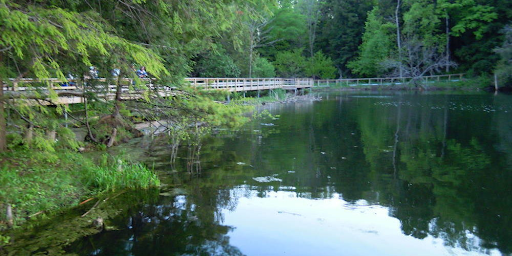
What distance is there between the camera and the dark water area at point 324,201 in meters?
6.55

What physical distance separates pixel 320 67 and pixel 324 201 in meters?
52.6

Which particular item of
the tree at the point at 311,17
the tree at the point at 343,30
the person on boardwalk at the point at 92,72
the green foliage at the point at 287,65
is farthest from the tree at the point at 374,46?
the person on boardwalk at the point at 92,72

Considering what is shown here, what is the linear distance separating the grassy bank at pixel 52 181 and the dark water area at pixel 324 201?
72 centimetres

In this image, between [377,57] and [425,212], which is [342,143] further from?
[377,57]

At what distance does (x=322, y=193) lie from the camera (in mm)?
9109

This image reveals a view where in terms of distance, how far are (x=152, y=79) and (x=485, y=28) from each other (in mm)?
47702

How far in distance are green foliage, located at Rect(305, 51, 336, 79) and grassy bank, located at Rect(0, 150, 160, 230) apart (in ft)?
169

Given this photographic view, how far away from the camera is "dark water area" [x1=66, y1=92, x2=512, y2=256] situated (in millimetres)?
6547

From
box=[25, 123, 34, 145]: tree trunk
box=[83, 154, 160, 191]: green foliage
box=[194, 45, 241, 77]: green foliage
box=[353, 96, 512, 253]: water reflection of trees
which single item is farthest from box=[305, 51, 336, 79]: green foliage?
box=[25, 123, 34, 145]: tree trunk

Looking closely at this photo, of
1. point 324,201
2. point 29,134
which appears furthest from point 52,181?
point 324,201

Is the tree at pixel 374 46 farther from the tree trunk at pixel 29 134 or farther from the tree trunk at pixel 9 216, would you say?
the tree trunk at pixel 9 216

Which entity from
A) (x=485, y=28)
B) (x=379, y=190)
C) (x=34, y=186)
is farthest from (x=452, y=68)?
(x=34, y=186)

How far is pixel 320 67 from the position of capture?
59.8m

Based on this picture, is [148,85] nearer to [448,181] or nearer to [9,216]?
[9,216]
